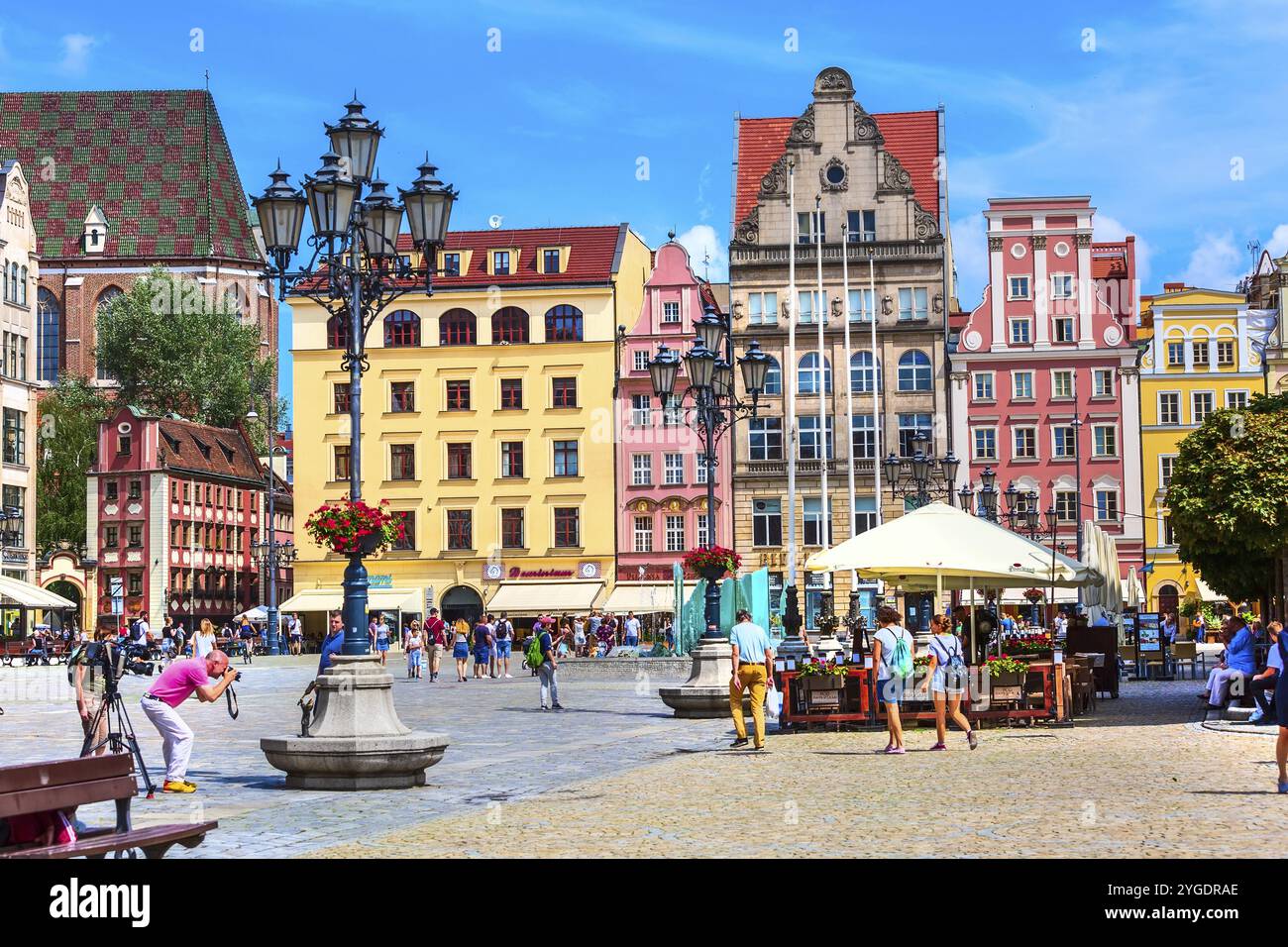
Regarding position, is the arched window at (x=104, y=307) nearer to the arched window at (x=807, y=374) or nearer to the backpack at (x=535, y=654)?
the arched window at (x=807, y=374)

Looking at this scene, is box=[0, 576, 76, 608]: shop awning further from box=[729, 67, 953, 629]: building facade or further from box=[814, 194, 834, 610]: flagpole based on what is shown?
box=[729, 67, 953, 629]: building facade

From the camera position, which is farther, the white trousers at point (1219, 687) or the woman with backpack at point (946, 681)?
the white trousers at point (1219, 687)

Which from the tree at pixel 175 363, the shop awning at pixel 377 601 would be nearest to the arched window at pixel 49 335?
the tree at pixel 175 363

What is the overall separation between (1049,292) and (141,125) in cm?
5872

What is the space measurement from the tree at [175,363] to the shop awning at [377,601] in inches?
690

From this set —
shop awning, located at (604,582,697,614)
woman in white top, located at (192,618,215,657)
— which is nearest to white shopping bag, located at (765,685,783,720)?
woman in white top, located at (192,618,215,657)

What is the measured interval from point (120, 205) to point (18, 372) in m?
29.9

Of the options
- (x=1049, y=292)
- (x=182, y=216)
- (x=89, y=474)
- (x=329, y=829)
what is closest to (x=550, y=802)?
(x=329, y=829)

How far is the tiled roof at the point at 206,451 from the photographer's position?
7991 cm

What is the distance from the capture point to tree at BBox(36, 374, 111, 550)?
81.5 m

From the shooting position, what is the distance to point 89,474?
78.9 metres

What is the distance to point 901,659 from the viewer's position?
743 inches

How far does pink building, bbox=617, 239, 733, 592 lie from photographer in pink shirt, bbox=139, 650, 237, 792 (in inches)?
2087
